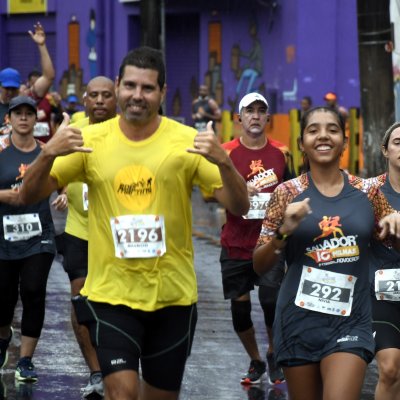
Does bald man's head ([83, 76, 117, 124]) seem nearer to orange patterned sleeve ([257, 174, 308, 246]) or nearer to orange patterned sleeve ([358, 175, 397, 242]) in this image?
orange patterned sleeve ([358, 175, 397, 242])

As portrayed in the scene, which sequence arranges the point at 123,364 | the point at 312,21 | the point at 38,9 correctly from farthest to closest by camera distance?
the point at 38,9 → the point at 312,21 → the point at 123,364

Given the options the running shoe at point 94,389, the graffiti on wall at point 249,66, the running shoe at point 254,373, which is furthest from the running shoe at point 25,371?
the graffiti on wall at point 249,66

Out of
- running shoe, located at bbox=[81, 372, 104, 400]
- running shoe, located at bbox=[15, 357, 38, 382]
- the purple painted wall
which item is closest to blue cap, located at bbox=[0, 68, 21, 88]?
running shoe, located at bbox=[15, 357, 38, 382]

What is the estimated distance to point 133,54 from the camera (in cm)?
624

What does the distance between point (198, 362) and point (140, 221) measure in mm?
3968

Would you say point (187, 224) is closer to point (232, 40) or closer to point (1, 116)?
point (1, 116)

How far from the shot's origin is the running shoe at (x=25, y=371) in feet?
30.3

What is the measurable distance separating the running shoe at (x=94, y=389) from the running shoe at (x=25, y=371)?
55 cm

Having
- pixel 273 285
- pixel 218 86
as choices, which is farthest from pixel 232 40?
pixel 273 285

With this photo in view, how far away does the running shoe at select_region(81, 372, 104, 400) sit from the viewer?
872 centimetres

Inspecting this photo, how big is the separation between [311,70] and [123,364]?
2532 cm

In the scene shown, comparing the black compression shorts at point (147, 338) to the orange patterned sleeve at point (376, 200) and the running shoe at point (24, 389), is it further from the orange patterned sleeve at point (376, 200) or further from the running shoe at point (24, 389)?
the running shoe at point (24, 389)

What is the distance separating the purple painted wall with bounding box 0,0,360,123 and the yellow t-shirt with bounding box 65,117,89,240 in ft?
71.5

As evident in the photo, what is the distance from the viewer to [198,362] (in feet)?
32.7
